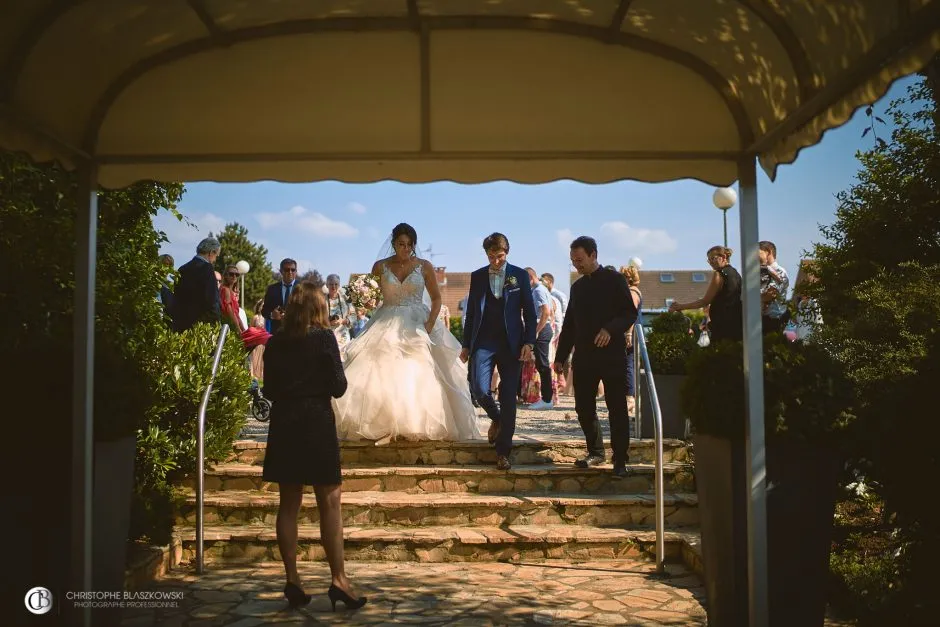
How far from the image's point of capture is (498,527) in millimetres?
7039

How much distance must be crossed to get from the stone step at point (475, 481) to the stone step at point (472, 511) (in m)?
0.44

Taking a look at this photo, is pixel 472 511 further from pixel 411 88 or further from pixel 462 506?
pixel 411 88

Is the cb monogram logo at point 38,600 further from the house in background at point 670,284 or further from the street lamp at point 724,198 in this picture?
the house in background at point 670,284

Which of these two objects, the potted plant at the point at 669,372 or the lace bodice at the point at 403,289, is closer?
the lace bodice at the point at 403,289

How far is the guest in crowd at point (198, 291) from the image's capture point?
9461 mm

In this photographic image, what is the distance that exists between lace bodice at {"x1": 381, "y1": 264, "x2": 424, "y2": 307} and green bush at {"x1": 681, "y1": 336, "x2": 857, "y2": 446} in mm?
4658

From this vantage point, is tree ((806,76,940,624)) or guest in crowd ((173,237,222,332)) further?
guest in crowd ((173,237,222,332))

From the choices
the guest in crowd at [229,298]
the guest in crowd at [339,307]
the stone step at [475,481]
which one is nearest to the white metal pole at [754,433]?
the stone step at [475,481]

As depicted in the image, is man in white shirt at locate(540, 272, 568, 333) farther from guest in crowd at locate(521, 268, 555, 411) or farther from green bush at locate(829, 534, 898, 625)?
green bush at locate(829, 534, 898, 625)

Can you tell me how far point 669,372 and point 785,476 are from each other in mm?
5178

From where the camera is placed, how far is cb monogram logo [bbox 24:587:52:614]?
411 centimetres

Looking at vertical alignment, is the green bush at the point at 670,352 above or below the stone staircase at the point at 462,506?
above

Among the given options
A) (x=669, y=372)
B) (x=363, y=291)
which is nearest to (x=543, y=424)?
(x=669, y=372)

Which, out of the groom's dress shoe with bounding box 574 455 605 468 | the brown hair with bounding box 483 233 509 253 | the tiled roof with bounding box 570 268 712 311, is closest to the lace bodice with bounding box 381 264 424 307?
the brown hair with bounding box 483 233 509 253
